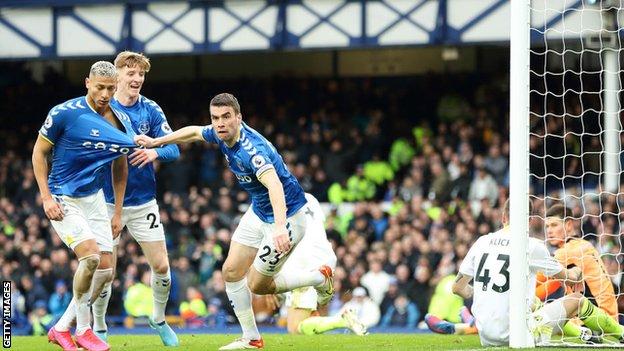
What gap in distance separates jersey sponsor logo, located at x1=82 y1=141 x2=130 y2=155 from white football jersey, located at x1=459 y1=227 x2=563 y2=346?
2.94 meters

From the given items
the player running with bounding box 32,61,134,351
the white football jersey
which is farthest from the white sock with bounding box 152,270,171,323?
the white football jersey

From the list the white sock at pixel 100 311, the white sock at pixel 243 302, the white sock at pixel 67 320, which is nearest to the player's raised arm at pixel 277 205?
the white sock at pixel 243 302

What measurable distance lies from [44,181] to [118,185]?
1020 millimetres

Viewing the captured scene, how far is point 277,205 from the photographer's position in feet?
33.3

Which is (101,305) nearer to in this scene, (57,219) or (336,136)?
(57,219)

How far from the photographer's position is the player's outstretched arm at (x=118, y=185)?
11.1 metres

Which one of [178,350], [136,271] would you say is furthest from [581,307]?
[136,271]

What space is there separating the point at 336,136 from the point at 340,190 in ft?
5.55

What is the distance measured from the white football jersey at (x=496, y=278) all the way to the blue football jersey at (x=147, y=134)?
9.37ft

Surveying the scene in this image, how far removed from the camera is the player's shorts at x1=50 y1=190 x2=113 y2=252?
34.2 ft

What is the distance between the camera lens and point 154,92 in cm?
2755

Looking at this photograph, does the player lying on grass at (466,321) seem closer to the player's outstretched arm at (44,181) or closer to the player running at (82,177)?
the player running at (82,177)

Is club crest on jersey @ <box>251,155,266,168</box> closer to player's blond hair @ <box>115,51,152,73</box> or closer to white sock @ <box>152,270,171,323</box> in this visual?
player's blond hair @ <box>115,51,152,73</box>

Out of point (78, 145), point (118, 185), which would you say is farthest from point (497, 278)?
point (78, 145)
